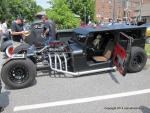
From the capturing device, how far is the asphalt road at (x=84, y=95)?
19.1 feet

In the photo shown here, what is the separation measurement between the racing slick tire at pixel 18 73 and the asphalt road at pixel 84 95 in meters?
0.17

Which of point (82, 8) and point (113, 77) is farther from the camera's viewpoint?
point (82, 8)


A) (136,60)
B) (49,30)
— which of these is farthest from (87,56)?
(49,30)

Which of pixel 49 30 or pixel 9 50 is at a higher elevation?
→ pixel 49 30

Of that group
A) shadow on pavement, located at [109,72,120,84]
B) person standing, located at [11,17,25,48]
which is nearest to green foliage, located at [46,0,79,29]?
person standing, located at [11,17,25,48]

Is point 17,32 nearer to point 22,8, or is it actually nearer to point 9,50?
point 9,50

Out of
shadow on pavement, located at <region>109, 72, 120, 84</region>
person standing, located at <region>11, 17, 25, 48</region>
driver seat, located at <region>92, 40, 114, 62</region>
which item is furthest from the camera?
person standing, located at <region>11, 17, 25, 48</region>

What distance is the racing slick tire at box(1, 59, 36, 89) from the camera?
23.8 ft

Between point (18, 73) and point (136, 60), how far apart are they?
10.8 ft

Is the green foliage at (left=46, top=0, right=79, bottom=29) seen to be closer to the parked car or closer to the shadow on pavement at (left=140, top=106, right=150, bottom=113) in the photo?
the parked car

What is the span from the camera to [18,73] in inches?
291

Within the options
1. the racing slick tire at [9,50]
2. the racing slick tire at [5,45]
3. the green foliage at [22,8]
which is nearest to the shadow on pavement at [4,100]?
the racing slick tire at [9,50]

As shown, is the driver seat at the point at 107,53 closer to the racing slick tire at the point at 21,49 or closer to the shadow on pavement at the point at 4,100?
the shadow on pavement at the point at 4,100

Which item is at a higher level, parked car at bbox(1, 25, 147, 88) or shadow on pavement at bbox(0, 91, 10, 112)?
parked car at bbox(1, 25, 147, 88)
